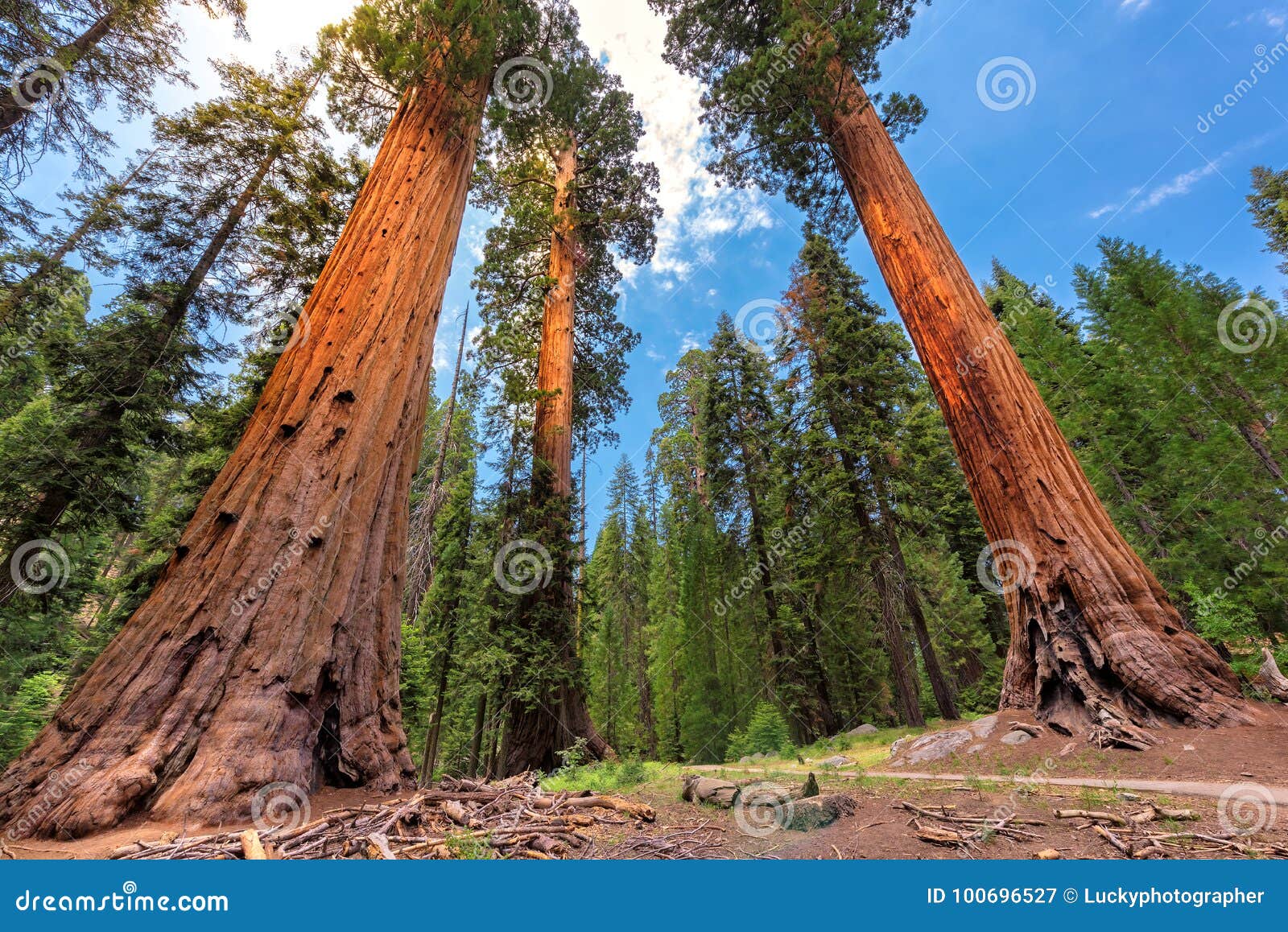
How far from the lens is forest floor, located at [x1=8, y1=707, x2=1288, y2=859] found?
2143 millimetres

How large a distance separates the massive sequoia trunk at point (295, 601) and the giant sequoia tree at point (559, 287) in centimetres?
333

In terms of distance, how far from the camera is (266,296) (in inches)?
328

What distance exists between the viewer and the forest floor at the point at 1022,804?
214 cm

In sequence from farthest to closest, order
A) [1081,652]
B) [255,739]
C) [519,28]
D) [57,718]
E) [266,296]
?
A: [266,296] < [519,28] < [1081,652] < [255,739] < [57,718]

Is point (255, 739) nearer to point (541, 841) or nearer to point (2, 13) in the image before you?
point (541, 841)

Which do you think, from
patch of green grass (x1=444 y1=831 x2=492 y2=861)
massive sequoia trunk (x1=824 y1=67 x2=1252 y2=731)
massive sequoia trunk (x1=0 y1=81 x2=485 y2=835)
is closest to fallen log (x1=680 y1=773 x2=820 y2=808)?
patch of green grass (x1=444 y1=831 x2=492 y2=861)

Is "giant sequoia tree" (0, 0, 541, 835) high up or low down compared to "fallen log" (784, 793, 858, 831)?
up

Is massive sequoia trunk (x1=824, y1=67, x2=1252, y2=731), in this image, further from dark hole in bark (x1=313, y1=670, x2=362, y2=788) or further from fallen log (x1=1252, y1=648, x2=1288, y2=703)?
dark hole in bark (x1=313, y1=670, x2=362, y2=788)

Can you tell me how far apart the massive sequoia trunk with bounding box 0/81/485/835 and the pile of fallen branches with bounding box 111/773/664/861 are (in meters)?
0.56

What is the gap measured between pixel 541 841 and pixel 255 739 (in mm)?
1891

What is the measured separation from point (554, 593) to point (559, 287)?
253 inches

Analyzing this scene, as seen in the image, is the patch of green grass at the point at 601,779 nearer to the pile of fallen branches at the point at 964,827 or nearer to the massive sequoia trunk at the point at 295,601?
the massive sequoia trunk at the point at 295,601

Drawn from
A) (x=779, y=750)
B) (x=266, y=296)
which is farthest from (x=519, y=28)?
(x=779, y=750)

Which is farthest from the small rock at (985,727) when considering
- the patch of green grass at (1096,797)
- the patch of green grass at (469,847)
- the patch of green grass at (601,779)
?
the patch of green grass at (469,847)
